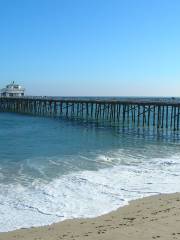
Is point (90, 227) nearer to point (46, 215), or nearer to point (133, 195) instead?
point (46, 215)

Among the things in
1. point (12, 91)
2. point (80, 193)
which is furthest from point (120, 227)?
point (12, 91)

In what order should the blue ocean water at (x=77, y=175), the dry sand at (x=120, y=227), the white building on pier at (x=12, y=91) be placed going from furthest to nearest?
the white building on pier at (x=12, y=91)
the blue ocean water at (x=77, y=175)
the dry sand at (x=120, y=227)

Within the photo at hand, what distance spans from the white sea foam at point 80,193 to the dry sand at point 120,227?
51 cm

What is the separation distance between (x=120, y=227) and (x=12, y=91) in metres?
81.9

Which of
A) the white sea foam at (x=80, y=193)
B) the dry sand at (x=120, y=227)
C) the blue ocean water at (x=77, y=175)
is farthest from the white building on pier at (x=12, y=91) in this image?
the dry sand at (x=120, y=227)

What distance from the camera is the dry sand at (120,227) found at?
10.2 meters

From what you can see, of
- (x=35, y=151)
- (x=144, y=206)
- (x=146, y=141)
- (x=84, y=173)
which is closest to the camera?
(x=144, y=206)

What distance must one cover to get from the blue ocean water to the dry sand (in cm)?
54

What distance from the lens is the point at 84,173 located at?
18531 mm

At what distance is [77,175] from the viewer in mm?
17938

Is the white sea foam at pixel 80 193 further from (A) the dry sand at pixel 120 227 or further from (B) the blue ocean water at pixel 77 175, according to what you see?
(A) the dry sand at pixel 120 227

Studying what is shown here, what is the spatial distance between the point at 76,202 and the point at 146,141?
19113mm

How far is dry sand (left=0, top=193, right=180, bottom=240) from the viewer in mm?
10172

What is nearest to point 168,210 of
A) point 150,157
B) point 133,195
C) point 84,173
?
point 133,195
